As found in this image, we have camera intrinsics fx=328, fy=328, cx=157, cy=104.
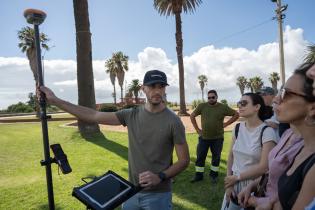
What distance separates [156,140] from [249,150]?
1.14 metres

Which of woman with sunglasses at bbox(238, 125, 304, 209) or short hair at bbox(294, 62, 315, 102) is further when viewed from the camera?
woman with sunglasses at bbox(238, 125, 304, 209)

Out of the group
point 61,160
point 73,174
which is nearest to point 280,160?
point 61,160

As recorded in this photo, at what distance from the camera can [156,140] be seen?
3168 mm

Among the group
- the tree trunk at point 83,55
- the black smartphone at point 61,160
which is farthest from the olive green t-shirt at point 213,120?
the tree trunk at point 83,55

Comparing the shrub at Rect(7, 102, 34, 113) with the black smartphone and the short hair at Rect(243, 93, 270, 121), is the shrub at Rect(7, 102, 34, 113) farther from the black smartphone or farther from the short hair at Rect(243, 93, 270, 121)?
the black smartphone

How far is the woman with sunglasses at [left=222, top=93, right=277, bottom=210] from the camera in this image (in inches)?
136

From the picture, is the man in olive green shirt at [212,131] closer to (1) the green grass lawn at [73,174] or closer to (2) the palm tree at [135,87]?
(1) the green grass lawn at [73,174]

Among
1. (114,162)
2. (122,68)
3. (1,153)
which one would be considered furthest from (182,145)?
(122,68)

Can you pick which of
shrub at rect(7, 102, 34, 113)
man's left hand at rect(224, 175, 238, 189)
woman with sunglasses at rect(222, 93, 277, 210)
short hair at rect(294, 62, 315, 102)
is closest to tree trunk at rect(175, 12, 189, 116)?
woman with sunglasses at rect(222, 93, 277, 210)

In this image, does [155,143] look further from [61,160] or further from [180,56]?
[180,56]

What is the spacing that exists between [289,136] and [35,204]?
5.94 meters

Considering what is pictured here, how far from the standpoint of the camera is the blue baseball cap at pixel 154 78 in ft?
10.5

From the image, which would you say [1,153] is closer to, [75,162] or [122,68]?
[75,162]

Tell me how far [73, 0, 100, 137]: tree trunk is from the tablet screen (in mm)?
13083
